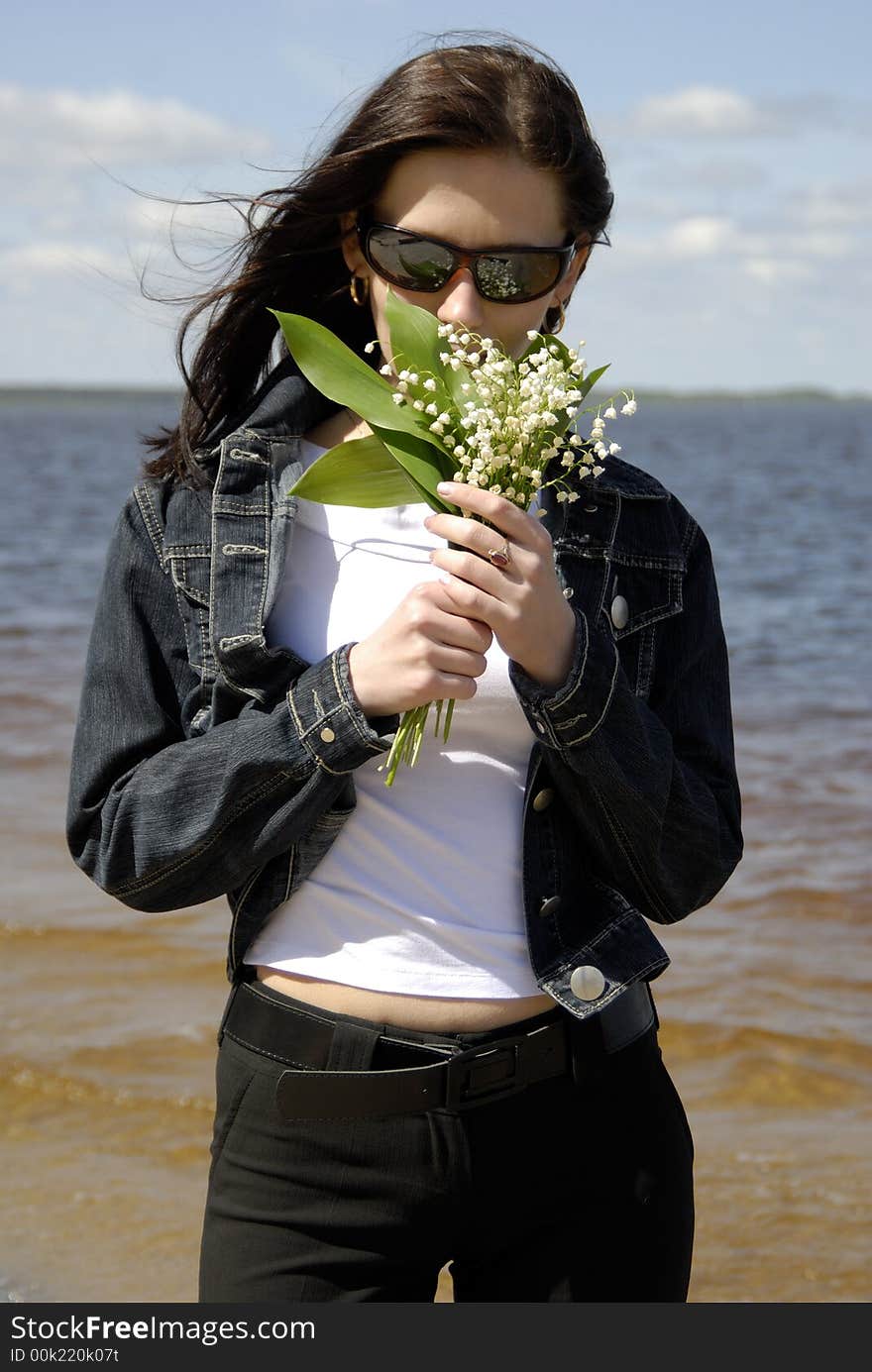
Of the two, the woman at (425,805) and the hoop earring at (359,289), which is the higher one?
the hoop earring at (359,289)

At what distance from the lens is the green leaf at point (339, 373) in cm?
218

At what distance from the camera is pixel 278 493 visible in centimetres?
237

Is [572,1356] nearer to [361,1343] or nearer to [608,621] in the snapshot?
[361,1343]

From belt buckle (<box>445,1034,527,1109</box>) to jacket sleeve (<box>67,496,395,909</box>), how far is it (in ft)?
1.33

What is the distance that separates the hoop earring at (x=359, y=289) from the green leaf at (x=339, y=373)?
0.35 m

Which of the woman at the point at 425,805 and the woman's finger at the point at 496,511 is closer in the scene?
the woman's finger at the point at 496,511

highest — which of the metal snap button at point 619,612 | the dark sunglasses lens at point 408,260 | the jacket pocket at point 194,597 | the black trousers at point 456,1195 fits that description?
the dark sunglasses lens at point 408,260

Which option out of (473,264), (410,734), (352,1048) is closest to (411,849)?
(410,734)

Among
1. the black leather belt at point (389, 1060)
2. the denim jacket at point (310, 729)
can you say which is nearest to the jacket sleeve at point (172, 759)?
the denim jacket at point (310, 729)

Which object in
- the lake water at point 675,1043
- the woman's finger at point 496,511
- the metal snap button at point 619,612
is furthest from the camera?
the lake water at point 675,1043

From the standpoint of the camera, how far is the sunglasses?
89.9 inches

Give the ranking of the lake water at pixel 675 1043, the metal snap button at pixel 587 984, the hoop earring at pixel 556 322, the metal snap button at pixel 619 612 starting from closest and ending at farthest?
the metal snap button at pixel 587 984 → the metal snap button at pixel 619 612 → the hoop earring at pixel 556 322 → the lake water at pixel 675 1043

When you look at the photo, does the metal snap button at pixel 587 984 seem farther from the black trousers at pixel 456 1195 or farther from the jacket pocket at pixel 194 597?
the jacket pocket at pixel 194 597

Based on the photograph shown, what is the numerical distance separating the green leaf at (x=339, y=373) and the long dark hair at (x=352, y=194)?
1.02 feet
